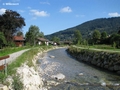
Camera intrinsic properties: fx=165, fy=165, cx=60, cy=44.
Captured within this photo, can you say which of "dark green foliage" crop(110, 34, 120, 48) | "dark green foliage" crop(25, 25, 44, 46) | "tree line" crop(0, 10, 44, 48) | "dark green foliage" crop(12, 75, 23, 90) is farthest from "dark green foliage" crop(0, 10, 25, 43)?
"dark green foliage" crop(12, 75, 23, 90)

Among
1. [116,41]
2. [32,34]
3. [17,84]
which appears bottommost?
[17,84]

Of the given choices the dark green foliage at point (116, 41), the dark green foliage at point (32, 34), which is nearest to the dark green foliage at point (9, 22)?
the dark green foliage at point (116, 41)

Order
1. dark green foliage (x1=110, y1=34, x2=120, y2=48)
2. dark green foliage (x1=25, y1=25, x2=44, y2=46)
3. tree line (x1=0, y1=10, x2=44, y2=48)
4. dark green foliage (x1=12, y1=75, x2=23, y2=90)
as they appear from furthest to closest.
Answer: dark green foliage (x1=25, y1=25, x2=44, y2=46) → tree line (x1=0, y1=10, x2=44, y2=48) → dark green foliage (x1=110, y1=34, x2=120, y2=48) → dark green foliage (x1=12, y1=75, x2=23, y2=90)

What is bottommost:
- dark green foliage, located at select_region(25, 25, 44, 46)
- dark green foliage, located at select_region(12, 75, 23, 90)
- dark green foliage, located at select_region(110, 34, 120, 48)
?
dark green foliage, located at select_region(12, 75, 23, 90)

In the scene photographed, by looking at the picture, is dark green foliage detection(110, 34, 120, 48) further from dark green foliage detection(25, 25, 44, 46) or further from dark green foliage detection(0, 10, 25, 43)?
dark green foliage detection(25, 25, 44, 46)

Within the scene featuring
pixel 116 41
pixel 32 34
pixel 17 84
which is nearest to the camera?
pixel 17 84

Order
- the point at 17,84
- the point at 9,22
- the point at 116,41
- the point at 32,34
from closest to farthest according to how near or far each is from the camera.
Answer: the point at 17,84 → the point at 9,22 → the point at 116,41 → the point at 32,34

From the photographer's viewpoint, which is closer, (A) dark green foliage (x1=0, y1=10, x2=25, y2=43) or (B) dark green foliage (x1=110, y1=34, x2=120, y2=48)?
(B) dark green foliage (x1=110, y1=34, x2=120, y2=48)

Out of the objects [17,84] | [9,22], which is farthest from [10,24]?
[17,84]

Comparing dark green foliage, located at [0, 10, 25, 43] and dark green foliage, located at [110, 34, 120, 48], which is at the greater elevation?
dark green foliage, located at [0, 10, 25, 43]

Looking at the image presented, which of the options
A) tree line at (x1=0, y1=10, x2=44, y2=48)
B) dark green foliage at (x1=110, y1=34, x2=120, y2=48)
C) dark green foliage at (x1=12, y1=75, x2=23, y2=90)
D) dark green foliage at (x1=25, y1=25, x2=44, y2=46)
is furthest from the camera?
dark green foliage at (x1=25, y1=25, x2=44, y2=46)

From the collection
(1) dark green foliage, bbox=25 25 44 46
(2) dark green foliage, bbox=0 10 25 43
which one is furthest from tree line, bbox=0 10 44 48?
(1) dark green foliage, bbox=25 25 44 46

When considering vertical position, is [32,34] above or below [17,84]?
above

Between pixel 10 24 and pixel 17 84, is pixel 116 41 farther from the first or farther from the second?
pixel 17 84
